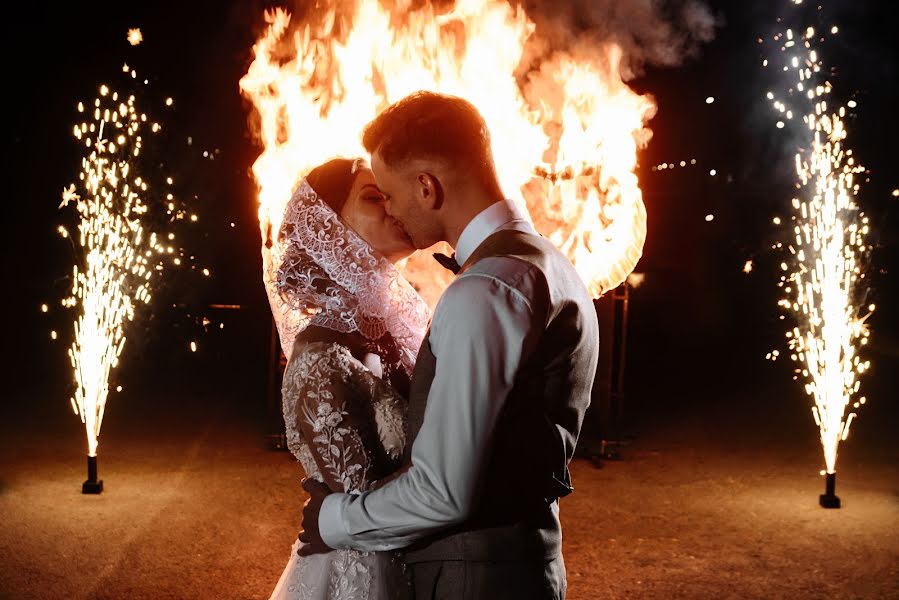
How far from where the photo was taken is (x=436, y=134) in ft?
8.18

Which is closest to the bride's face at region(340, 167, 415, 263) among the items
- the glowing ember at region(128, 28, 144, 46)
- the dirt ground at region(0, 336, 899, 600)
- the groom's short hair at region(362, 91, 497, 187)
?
the groom's short hair at region(362, 91, 497, 187)

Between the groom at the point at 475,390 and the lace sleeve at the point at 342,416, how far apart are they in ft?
0.44

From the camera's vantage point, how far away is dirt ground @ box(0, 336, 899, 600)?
687 centimetres

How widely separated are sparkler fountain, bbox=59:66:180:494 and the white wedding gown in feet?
22.3

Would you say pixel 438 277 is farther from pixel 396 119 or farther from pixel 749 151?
pixel 749 151

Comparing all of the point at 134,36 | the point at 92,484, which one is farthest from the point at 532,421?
the point at 134,36

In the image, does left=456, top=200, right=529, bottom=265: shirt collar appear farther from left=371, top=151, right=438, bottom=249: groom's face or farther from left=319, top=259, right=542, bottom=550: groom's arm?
left=319, top=259, right=542, bottom=550: groom's arm

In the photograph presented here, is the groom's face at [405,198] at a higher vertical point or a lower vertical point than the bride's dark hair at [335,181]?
lower

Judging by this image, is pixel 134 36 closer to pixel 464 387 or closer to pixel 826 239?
pixel 826 239

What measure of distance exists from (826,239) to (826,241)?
3 cm

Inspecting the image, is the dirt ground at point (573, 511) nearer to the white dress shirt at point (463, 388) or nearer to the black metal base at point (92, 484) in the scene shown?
the black metal base at point (92, 484)

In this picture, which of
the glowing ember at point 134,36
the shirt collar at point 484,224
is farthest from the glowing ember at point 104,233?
the shirt collar at point 484,224

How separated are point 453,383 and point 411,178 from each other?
70 cm

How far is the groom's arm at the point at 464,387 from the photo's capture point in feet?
6.93
